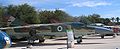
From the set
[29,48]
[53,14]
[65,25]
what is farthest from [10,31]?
[53,14]

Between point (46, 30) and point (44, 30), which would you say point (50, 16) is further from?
point (44, 30)

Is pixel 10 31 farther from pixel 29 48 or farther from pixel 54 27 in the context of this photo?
pixel 29 48

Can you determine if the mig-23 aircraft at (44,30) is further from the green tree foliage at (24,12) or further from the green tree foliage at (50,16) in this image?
the green tree foliage at (50,16)

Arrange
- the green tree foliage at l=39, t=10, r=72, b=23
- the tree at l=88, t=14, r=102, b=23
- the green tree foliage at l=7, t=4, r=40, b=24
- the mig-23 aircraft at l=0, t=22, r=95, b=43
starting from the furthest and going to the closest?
the tree at l=88, t=14, r=102, b=23
the green tree foliage at l=39, t=10, r=72, b=23
the green tree foliage at l=7, t=4, r=40, b=24
the mig-23 aircraft at l=0, t=22, r=95, b=43

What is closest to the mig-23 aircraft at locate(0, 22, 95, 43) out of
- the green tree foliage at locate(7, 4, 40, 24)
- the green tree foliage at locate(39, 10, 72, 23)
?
the green tree foliage at locate(7, 4, 40, 24)

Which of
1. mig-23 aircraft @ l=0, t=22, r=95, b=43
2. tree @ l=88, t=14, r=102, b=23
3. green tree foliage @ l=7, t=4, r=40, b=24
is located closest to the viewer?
mig-23 aircraft @ l=0, t=22, r=95, b=43

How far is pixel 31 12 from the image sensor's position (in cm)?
7344

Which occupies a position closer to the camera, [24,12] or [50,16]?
[24,12]

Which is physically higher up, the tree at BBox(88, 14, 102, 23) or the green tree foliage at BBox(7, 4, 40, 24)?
the green tree foliage at BBox(7, 4, 40, 24)

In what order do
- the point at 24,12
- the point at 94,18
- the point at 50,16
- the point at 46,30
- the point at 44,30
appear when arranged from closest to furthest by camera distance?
the point at 44,30, the point at 46,30, the point at 24,12, the point at 50,16, the point at 94,18

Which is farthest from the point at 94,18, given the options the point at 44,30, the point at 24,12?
the point at 44,30

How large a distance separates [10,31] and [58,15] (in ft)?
161

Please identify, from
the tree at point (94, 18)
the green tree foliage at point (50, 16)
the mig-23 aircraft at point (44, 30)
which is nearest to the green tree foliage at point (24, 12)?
the green tree foliage at point (50, 16)

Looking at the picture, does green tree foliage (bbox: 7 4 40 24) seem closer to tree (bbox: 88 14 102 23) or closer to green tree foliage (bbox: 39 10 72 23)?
green tree foliage (bbox: 39 10 72 23)
